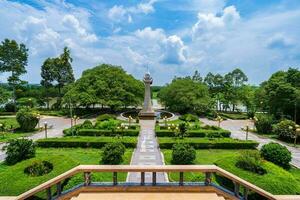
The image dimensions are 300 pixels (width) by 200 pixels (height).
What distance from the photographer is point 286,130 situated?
26703 millimetres

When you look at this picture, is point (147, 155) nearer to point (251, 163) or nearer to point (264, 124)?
point (251, 163)

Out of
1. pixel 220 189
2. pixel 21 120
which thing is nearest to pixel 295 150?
pixel 220 189

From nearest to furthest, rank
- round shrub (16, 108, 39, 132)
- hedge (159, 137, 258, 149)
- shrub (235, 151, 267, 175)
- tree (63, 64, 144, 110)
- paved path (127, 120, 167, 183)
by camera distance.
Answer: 1. shrub (235, 151, 267, 175)
2. paved path (127, 120, 167, 183)
3. hedge (159, 137, 258, 149)
4. round shrub (16, 108, 39, 132)
5. tree (63, 64, 144, 110)

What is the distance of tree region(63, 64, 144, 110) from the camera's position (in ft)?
143

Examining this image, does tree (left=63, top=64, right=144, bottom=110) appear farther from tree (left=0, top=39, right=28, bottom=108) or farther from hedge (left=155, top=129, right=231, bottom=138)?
hedge (left=155, top=129, right=231, bottom=138)

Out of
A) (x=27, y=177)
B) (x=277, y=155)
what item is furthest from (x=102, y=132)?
(x=277, y=155)

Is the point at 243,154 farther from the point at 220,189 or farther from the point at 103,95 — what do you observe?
the point at 103,95

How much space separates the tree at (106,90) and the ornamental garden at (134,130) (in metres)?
0.16

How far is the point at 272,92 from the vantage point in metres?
33.6

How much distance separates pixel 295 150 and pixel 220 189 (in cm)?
1983

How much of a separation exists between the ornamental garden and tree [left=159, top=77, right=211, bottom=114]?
0.54 ft

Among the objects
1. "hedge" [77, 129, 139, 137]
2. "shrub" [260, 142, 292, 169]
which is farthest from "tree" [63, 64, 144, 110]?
"shrub" [260, 142, 292, 169]

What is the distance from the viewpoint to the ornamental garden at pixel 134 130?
12328 millimetres

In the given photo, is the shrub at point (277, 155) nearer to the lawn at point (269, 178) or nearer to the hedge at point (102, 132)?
the lawn at point (269, 178)
